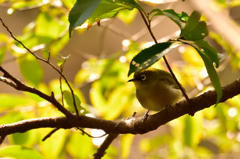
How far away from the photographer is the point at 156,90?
5.91 feet

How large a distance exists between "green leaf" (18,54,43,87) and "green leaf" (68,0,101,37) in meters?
1.12

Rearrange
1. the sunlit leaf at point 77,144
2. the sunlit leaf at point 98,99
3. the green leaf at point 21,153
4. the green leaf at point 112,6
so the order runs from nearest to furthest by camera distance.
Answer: the green leaf at point 112,6, the green leaf at point 21,153, the sunlit leaf at point 77,144, the sunlit leaf at point 98,99

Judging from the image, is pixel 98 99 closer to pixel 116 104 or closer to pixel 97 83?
pixel 97 83

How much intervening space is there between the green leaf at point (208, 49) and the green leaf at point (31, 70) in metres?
1.22

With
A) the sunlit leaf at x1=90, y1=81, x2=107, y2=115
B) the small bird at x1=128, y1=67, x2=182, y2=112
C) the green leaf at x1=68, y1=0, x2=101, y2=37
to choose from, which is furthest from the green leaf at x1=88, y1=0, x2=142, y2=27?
the sunlit leaf at x1=90, y1=81, x2=107, y2=115

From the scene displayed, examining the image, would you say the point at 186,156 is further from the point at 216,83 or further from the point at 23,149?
the point at 216,83

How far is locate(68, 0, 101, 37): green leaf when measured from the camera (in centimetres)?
78

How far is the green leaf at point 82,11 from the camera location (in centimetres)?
78

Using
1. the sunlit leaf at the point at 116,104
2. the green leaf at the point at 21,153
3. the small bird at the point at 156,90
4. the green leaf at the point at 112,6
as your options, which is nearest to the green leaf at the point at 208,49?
the green leaf at the point at 112,6

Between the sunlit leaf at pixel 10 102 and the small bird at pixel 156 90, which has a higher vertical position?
the small bird at pixel 156 90

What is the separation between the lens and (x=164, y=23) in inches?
210

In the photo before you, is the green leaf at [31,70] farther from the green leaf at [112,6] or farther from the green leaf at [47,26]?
the green leaf at [112,6]

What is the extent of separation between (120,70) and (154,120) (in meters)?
Result: 1.02

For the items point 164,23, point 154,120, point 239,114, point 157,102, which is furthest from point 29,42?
point 164,23
